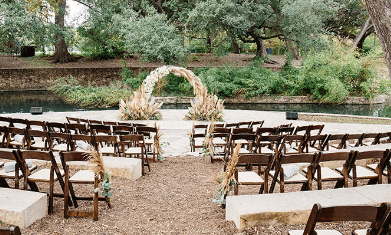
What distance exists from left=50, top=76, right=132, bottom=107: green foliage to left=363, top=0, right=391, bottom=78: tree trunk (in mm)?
16645

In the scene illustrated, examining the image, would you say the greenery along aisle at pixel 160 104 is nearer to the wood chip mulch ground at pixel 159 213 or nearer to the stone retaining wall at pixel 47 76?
the wood chip mulch ground at pixel 159 213

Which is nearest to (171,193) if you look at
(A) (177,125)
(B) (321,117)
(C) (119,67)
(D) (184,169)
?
(D) (184,169)

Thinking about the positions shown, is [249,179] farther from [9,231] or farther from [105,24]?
[105,24]

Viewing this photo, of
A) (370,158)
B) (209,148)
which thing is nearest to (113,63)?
(209,148)

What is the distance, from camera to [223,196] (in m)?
4.13

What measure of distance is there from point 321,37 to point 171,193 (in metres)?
20.5

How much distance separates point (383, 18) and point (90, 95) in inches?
751

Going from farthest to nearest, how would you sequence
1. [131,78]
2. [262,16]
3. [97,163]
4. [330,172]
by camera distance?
[131,78] < [262,16] < [330,172] < [97,163]

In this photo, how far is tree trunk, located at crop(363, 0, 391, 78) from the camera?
13.8 feet

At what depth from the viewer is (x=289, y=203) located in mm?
3676

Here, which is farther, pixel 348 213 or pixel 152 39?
pixel 152 39

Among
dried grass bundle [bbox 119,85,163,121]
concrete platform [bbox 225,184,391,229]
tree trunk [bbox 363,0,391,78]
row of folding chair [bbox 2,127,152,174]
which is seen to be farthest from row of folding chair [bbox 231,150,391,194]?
dried grass bundle [bbox 119,85,163,121]

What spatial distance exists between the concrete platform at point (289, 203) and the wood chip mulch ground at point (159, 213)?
9 cm

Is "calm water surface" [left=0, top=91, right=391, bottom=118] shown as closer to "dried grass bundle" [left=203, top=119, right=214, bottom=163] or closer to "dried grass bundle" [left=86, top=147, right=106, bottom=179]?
"dried grass bundle" [left=203, top=119, right=214, bottom=163]
